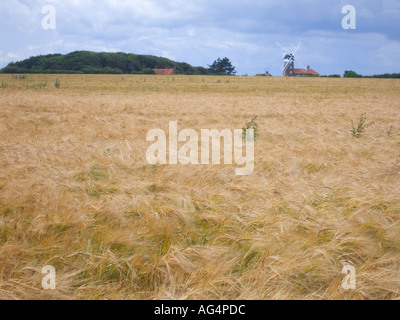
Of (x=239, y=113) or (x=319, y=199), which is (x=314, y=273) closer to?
(x=319, y=199)

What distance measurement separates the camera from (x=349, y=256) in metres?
2.43

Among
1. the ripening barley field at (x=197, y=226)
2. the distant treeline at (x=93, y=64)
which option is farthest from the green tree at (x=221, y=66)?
the ripening barley field at (x=197, y=226)

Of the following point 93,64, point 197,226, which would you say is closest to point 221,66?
point 93,64

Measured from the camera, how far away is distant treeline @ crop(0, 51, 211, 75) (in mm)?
50625

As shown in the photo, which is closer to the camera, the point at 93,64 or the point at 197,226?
the point at 197,226

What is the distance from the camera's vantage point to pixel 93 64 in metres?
62.8

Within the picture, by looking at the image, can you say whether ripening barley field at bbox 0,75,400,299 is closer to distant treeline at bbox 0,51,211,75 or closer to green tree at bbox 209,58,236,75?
distant treeline at bbox 0,51,211,75

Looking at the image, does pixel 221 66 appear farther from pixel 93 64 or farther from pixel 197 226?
pixel 197 226

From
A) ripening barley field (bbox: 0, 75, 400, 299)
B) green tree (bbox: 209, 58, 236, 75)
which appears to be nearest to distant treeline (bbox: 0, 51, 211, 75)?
green tree (bbox: 209, 58, 236, 75)

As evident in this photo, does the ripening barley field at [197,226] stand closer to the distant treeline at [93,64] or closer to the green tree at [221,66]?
the distant treeline at [93,64]

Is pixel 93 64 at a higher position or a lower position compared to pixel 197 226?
higher

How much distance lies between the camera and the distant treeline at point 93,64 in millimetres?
50625

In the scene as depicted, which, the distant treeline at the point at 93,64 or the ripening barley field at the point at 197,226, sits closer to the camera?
the ripening barley field at the point at 197,226
